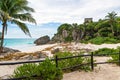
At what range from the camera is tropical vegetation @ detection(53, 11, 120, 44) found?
57.0m

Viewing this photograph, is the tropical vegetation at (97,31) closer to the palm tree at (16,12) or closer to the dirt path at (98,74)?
the palm tree at (16,12)

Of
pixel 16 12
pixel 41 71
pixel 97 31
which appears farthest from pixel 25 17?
pixel 97 31

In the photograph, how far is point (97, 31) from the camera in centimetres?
6612

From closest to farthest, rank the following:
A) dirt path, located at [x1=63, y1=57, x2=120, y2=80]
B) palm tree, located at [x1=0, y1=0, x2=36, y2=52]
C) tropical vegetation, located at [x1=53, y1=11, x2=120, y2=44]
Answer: dirt path, located at [x1=63, y1=57, x2=120, y2=80] < palm tree, located at [x1=0, y1=0, x2=36, y2=52] < tropical vegetation, located at [x1=53, y1=11, x2=120, y2=44]

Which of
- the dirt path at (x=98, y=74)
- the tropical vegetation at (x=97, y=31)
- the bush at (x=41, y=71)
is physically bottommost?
the dirt path at (x=98, y=74)

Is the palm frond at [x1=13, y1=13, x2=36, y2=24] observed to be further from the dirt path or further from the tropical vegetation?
the tropical vegetation

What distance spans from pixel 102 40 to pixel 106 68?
38356mm

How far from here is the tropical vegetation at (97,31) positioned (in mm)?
56984

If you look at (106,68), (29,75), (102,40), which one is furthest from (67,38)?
(29,75)

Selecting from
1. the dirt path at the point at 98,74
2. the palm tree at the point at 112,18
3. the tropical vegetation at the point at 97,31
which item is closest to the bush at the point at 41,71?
the dirt path at the point at 98,74

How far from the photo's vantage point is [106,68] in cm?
1381

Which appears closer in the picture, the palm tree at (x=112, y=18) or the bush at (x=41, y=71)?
the bush at (x=41, y=71)

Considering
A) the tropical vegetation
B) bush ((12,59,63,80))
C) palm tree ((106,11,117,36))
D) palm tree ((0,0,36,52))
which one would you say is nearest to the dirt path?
bush ((12,59,63,80))

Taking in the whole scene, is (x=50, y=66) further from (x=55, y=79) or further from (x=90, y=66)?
(x=90, y=66)
